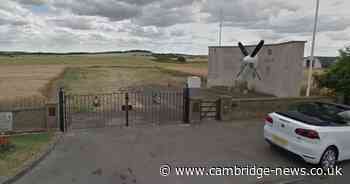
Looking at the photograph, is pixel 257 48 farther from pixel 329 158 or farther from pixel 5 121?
pixel 5 121

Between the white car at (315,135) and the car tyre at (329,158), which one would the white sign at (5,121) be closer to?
the white car at (315,135)

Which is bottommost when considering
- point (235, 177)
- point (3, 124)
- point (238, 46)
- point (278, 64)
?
point (235, 177)

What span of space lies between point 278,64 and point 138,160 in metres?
12.3

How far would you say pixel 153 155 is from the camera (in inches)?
233

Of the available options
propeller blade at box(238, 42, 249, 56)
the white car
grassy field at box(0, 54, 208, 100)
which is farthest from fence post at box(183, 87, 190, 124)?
grassy field at box(0, 54, 208, 100)

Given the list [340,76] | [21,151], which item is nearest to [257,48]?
[340,76]

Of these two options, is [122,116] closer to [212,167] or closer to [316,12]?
[212,167]

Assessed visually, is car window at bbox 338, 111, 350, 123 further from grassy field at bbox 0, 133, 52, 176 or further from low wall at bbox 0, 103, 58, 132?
low wall at bbox 0, 103, 58, 132

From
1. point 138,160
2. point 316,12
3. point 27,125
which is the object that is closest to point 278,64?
point 316,12

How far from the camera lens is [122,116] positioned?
34.1ft

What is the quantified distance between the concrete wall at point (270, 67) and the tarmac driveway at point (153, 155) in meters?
6.58

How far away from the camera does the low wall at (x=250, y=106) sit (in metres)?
9.38

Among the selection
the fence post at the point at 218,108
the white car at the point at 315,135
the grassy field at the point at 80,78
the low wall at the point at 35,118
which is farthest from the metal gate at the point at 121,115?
the grassy field at the point at 80,78

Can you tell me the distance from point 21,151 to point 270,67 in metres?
14.4
